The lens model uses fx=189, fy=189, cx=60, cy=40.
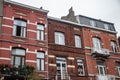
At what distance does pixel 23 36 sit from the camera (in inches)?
714

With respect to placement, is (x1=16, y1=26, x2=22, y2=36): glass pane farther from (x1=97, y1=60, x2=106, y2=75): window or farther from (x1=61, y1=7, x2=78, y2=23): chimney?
(x1=97, y1=60, x2=106, y2=75): window

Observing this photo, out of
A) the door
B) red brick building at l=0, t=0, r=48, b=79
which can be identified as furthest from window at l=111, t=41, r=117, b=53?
red brick building at l=0, t=0, r=48, b=79

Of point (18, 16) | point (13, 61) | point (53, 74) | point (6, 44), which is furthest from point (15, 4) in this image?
point (53, 74)

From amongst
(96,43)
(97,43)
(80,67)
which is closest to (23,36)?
(80,67)

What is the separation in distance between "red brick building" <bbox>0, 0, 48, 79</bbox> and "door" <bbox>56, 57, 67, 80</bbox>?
5.00 ft

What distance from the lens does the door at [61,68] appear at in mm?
18628

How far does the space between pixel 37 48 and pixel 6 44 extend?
9.83ft

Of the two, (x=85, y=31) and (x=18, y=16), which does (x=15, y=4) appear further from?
(x=85, y=31)

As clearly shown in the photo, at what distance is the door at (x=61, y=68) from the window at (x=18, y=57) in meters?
3.76

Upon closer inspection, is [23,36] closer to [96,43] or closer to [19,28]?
[19,28]

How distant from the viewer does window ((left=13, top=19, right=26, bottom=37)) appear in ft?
59.1

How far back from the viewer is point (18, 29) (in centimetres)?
1822

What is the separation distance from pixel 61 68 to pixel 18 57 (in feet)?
15.1

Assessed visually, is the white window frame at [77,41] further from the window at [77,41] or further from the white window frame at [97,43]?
the white window frame at [97,43]
